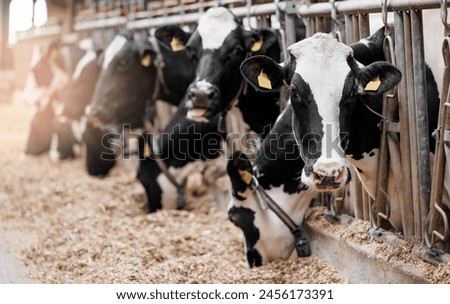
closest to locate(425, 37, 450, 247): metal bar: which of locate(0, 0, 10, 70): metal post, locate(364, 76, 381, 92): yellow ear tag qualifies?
locate(364, 76, 381, 92): yellow ear tag

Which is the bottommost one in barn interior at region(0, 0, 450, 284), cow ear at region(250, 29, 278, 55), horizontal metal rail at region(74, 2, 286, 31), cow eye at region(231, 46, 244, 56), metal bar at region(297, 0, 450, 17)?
barn interior at region(0, 0, 450, 284)

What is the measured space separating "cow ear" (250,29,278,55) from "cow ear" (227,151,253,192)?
87cm

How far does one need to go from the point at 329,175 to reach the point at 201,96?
1769mm

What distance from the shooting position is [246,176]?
4.86m

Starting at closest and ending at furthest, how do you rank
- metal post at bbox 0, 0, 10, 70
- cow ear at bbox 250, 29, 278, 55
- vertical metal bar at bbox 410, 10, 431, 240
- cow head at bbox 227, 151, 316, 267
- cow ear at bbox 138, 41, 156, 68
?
vertical metal bar at bbox 410, 10, 431, 240 < cow head at bbox 227, 151, 316, 267 < cow ear at bbox 250, 29, 278, 55 < cow ear at bbox 138, 41, 156, 68 < metal post at bbox 0, 0, 10, 70

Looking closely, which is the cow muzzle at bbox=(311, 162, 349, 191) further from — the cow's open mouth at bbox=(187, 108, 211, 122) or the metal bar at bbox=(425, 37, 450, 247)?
the cow's open mouth at bbox=(187, 108, 211, 122)

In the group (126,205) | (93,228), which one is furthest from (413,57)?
(126,205)

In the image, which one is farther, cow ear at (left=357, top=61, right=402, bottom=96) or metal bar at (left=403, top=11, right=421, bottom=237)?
metal bar at (left=403, top=11, right=421, bottom=237)

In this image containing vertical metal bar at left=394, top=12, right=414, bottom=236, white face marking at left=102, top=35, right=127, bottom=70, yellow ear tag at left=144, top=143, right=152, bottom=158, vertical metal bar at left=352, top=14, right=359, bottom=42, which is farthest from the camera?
white face marking at left=102, top=35, right=127, bottom=70

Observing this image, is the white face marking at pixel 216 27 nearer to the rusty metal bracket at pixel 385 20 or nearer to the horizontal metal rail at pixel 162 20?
the horizontal metal rail at pixel 162 20

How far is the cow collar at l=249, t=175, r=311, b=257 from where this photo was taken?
4934 millimetres

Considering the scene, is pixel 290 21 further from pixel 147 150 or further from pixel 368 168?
pixel 147 150

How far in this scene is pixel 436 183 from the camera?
3857mm

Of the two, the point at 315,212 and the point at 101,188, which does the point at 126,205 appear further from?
the point at 315,212
